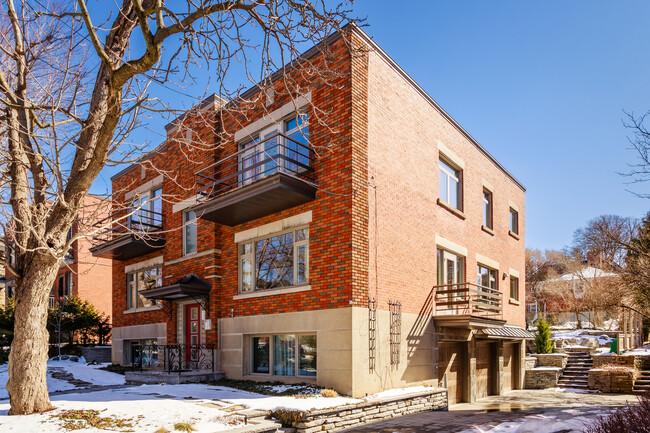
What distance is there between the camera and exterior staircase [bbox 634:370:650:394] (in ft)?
63.3

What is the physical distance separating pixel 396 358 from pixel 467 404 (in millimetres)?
4843

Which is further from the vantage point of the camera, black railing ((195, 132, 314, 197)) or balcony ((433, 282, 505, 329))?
balcony ((433, 282, 505, 329))

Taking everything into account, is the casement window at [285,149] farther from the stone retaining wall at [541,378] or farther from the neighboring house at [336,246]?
the stone retaining wall at [541,378]

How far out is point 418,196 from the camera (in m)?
15.1

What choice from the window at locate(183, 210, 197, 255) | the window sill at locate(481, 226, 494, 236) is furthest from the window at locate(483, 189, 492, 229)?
the window at locate(183, 210, 197, 255)

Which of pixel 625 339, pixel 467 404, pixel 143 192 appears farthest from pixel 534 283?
pixel 143 192

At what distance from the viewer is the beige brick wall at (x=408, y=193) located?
13.1 metres

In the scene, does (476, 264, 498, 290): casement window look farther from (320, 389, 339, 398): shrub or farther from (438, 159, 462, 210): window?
(320, 389, 339, 398): shrub

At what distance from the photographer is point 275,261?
1423cm

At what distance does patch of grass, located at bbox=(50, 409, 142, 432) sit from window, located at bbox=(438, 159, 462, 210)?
1170 centimetres

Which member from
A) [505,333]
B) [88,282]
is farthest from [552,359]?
[88,282]

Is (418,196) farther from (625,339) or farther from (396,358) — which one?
(625,339)

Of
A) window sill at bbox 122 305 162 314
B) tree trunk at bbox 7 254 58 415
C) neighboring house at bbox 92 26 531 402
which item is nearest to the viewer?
tree trunk at bbox 7 254 58 415

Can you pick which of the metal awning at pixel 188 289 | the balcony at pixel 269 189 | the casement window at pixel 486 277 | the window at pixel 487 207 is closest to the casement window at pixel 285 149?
the balcony at pixel 269 189
